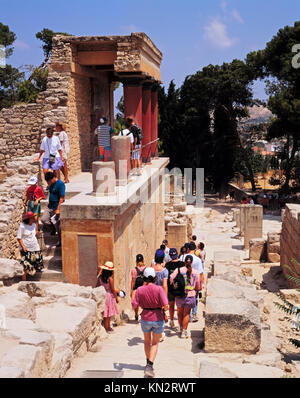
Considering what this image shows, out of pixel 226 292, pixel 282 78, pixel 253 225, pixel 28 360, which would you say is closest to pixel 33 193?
pixel 226 292

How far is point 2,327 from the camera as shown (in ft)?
17.1

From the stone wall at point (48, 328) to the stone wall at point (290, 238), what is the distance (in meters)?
6.68

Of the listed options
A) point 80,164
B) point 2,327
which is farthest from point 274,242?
point 2,327

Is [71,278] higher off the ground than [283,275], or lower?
higher

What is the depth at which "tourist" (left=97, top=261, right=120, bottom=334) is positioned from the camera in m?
7.84

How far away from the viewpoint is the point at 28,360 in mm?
4402

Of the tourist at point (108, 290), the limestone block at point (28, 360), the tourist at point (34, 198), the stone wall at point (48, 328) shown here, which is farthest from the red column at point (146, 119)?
the limestone block at point (28, 360)

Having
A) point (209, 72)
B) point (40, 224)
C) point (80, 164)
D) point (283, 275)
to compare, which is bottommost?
point (283, 275)

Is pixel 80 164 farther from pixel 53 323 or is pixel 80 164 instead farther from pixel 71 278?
pixel 53 323

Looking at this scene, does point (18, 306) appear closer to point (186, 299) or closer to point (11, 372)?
point (11, 372)

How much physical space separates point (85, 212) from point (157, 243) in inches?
301

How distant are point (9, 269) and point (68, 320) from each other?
2407 millimetres

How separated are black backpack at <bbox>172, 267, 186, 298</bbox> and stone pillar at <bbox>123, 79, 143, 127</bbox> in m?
7.31
